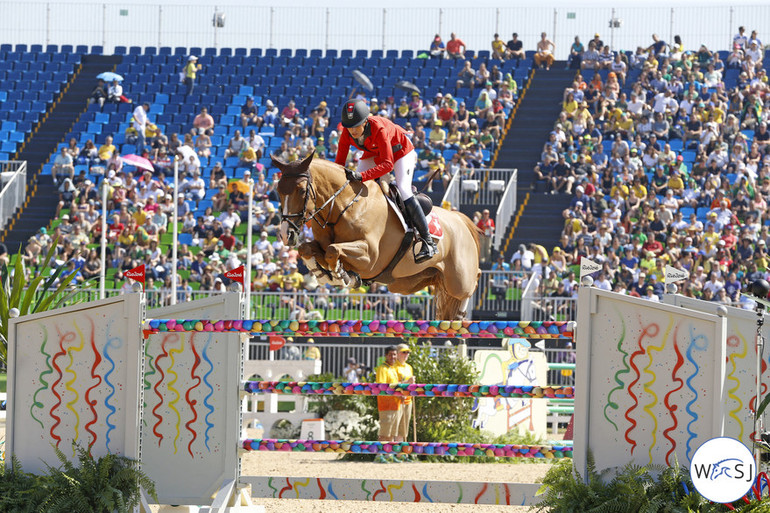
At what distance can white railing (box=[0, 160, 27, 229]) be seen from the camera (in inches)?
890

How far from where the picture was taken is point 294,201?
7.07m

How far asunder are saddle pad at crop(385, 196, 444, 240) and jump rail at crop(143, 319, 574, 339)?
117 inches

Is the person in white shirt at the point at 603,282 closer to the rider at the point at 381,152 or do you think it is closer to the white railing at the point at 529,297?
the white railing at the point at 529,297

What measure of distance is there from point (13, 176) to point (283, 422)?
12692 mm

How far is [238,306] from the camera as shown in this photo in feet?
18.7

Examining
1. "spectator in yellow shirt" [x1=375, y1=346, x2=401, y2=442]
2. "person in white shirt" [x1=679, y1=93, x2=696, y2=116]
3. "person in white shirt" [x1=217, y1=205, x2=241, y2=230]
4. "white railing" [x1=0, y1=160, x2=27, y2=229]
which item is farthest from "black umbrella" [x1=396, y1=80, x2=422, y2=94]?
"spectator in yellow shirt" [x1=375, y1=346, x2=401, y2=442]

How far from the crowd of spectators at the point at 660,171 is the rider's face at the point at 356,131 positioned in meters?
8.78

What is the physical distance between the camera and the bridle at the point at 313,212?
7.07 meters

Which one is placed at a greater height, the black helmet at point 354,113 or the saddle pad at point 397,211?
the black helmet at point 354,113

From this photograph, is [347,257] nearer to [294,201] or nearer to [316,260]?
[316,260]

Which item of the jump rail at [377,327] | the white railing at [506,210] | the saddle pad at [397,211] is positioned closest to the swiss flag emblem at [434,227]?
the saddle pad at [397,211]

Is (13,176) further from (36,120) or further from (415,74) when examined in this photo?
(415,74)

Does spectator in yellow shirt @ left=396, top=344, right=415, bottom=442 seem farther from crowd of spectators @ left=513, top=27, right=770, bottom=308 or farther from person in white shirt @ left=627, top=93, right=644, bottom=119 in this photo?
person in white shirt @ left=627, top=93, right=644, bottom=119

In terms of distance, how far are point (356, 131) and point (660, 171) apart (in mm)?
13720
